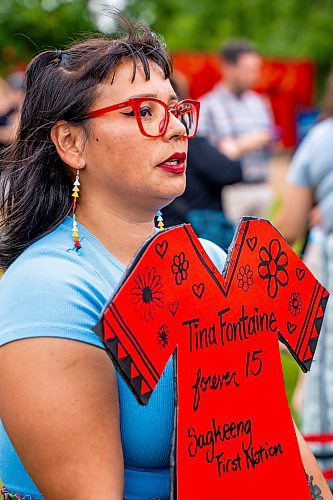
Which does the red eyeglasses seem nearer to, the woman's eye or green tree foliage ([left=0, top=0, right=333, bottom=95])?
the woman's eye

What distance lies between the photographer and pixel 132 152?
5.92 feet

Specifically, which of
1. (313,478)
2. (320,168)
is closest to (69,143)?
(313,478)

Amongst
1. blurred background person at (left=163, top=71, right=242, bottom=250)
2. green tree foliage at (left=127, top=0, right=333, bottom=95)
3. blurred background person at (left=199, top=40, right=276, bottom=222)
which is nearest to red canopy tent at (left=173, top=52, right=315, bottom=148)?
green tree foliage at (left=127, top=0, right=333, bottom=95)

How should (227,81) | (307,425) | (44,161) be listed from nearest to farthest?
(44,161), (307,425), (227,81)

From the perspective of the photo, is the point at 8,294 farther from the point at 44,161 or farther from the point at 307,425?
the point at 307,425

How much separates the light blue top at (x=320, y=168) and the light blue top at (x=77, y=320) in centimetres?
214

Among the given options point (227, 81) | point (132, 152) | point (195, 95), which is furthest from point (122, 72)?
point (195, 95)

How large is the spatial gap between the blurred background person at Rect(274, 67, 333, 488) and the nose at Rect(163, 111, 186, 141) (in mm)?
2041

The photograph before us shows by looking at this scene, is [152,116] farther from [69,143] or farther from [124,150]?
[69,143]

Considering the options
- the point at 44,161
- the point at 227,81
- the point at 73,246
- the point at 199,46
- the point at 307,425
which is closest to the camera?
the point at 73,246

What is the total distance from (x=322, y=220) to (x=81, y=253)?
2261 millimetres

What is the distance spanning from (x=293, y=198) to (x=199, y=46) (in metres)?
18.2

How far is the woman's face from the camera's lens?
180 centimetres

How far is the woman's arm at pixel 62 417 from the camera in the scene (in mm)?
1591
